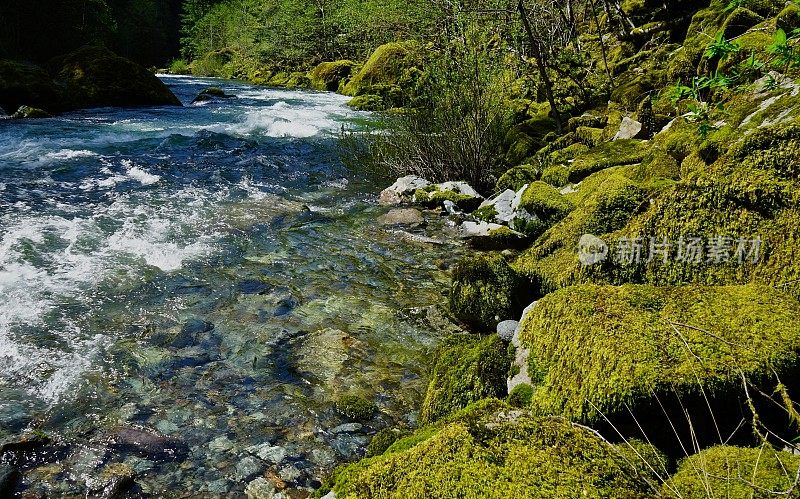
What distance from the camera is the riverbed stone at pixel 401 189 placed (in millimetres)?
9148

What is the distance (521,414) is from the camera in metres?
2.26

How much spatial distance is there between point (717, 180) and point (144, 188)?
8801 mm

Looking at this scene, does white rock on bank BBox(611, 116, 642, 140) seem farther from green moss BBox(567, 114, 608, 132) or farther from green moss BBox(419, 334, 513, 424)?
green moss BBox(419, 334, 513, 424)

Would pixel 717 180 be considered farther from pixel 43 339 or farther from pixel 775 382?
pixel 43 339

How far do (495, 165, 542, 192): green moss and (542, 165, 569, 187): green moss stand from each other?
0.38 meters

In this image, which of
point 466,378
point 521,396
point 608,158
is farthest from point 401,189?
point 521,396

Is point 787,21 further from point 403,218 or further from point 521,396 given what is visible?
point 521,396

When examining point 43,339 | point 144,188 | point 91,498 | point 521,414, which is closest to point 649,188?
point 521,414

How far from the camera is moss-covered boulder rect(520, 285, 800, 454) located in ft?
7.29

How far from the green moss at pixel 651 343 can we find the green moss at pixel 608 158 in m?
4.64

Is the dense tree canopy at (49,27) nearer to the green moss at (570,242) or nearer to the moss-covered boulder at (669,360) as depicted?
the green moss at (570,242)

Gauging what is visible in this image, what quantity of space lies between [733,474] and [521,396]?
3.64ft

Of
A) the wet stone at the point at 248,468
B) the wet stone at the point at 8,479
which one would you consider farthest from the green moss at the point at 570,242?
the wet stone at the point at 8,479

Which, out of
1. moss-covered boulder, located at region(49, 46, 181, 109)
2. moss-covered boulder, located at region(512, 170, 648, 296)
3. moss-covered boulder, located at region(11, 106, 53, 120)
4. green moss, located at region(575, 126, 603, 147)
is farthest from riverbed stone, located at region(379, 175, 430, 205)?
moss-covered boulder, located at region(49, 46, 181, 109)
